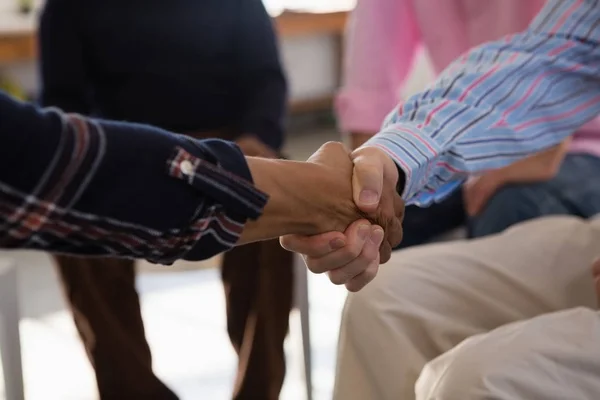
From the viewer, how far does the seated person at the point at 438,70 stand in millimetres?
1216

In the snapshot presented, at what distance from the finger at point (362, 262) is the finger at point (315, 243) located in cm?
3

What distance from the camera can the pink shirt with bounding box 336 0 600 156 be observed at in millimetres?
1439

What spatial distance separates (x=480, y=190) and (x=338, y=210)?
0.50 metres

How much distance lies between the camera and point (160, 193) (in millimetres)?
639

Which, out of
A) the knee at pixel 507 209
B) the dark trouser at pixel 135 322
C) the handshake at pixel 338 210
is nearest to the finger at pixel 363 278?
the handshake at pixel 338 210

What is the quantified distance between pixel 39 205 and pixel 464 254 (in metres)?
0.59

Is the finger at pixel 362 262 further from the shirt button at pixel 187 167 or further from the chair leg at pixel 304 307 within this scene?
the chair leg at pixel 304 307

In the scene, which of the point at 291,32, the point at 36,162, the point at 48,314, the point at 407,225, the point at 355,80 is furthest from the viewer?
the point at 291,32

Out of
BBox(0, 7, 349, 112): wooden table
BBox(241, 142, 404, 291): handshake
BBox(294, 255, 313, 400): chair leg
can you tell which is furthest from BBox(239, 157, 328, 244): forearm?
BBox(0, 7, 349, 112): wooden table

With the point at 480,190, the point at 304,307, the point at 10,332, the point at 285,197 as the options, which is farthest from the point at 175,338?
the point at 285,197

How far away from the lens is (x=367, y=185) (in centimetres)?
84

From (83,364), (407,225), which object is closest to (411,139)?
(407,225)

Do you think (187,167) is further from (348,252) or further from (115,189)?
(348,252)

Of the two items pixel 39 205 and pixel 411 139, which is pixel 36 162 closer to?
pixel 39 205
